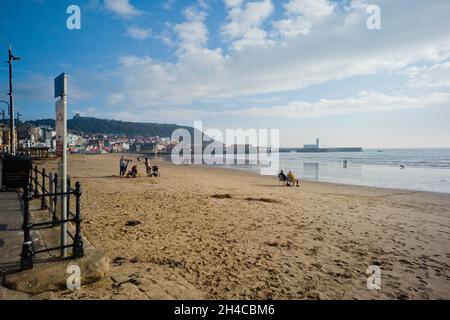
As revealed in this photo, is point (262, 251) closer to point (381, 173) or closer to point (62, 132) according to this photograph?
point (62, 132)

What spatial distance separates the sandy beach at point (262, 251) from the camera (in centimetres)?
375

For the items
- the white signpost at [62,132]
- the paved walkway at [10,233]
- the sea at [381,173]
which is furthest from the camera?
the sea at [381,173]

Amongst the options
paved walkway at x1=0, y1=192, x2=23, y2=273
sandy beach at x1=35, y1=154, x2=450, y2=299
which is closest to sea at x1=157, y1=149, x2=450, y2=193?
sandy beach at x1=35, y1=154, x2=450, y2=299

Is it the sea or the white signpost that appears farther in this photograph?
the sea

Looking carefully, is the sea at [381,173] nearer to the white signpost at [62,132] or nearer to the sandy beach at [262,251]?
the sandy beach at [262,251]

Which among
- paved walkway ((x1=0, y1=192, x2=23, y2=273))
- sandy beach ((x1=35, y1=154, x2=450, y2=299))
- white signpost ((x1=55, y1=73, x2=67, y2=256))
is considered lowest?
sandy beach ((x1=35, y1=154, x2=450, y2=299))

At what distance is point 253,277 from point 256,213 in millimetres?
4469

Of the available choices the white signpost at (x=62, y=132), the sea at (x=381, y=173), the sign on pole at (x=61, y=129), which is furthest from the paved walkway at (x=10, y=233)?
the sea at (x=381, y=173)

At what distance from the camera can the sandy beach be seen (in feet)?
12.3

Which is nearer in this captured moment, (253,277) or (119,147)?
(253,277)

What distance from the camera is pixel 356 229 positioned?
281 inches

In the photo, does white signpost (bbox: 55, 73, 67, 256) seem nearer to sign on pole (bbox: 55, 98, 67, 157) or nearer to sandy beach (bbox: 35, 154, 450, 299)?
sign on pole (bbox: 55, 98, 67, 157)
